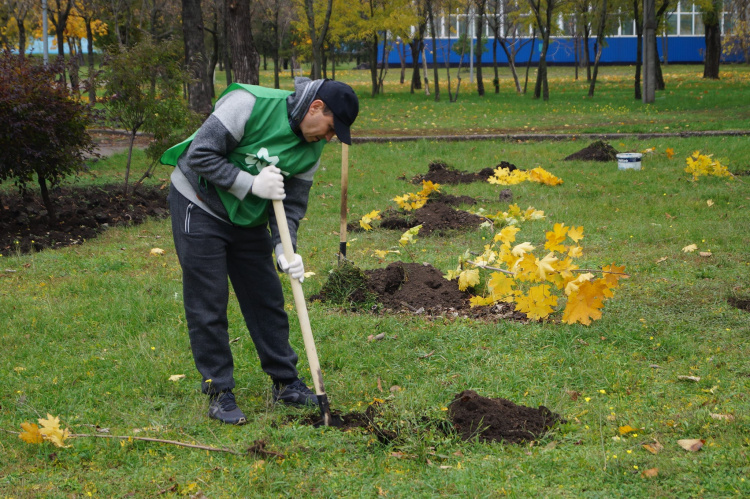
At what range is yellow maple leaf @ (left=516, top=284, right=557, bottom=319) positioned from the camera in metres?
4.78

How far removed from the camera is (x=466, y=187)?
10.1 metres

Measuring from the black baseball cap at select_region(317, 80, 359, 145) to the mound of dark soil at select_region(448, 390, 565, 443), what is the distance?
1.44 m

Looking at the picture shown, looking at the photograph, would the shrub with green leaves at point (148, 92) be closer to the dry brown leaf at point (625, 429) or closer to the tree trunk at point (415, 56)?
the dry brown leaf at point (625, 429)

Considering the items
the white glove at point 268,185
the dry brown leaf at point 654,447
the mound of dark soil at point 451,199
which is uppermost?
the white glove at point 268,185

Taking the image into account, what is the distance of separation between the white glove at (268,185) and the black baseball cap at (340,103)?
35 cm

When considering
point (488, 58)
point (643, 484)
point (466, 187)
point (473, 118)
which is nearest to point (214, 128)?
point (643, 484)

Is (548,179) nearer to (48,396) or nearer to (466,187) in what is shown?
(466,187)

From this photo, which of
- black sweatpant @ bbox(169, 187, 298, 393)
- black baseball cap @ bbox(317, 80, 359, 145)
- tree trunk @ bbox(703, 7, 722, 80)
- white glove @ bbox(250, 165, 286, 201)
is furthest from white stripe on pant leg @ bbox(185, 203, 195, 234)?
tree trunk @ bbox(703, 7, 722, 80)

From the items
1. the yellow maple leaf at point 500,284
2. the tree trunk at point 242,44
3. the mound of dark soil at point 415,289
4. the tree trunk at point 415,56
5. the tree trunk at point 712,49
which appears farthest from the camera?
the tree trunk at point 415,56

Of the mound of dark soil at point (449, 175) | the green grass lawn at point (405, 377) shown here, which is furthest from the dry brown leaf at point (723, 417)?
the mound of dark soil at point (449, 175)

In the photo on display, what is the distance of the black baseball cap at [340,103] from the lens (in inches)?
132

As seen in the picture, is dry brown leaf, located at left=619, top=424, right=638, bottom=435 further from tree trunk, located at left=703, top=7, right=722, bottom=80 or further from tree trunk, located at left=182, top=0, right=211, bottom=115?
tree trunk, located at left=703, top=7, right=722, bottom=80

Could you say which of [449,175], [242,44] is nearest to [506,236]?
[449,175]

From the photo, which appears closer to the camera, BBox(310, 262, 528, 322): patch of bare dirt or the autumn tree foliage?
A: BBox(310, 262, 528, 322): patch of bare dirt
